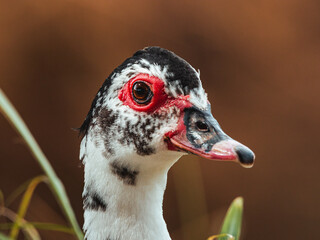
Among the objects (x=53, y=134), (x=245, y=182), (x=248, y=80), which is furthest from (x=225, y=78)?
(x=53, y=134)

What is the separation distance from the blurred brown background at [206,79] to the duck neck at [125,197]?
2.18 metres

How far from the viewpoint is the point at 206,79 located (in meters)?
4.24

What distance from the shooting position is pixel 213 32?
13.5 ft

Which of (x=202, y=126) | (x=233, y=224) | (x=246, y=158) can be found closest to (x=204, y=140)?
(x=202, y=126)

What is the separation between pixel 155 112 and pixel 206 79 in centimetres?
262

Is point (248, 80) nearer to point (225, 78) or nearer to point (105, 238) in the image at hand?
point (225, 78)

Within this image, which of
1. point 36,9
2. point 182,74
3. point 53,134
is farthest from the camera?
point 53,134

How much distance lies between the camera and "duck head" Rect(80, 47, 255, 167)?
160 centimetres

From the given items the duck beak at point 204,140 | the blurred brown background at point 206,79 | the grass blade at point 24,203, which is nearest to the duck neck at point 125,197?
the duck beak at point 204,140

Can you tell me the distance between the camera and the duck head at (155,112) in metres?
1.60

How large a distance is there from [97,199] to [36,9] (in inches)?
103

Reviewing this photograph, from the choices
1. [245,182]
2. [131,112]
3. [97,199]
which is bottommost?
[245,182]

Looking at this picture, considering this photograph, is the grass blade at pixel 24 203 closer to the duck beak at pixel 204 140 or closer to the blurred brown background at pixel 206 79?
the duck beak at pixel 204 140

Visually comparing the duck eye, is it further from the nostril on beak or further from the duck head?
the nostril on beak
